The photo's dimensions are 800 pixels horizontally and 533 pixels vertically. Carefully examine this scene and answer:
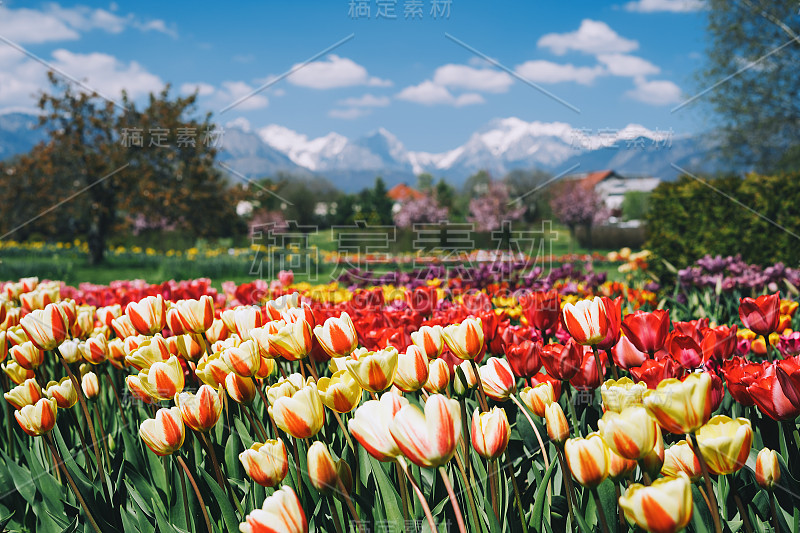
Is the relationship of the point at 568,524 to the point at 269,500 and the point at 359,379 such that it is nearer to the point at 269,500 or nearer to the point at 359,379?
the point at 359,379

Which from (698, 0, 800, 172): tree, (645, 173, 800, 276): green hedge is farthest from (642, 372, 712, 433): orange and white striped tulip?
(698, 0, 800, 172): tree

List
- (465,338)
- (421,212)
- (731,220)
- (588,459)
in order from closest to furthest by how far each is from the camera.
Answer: (588,459) → (465,338) → (731,220) → (421,212)

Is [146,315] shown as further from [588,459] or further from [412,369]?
[588,459]

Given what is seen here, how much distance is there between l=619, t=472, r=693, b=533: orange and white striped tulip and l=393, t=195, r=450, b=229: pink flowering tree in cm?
2824

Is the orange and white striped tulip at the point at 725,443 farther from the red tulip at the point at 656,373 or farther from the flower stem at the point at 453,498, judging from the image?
the flower stem at the point at 453,498

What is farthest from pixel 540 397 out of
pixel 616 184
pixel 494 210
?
pixel 616 184

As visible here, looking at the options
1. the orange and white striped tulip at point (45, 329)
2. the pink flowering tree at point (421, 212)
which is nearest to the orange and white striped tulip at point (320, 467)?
the orange and white striped tulip at point (45, 329)

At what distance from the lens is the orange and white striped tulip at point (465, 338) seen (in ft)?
3.86

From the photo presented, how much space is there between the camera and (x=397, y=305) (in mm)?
2627

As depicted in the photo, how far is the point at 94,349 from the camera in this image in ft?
5.41

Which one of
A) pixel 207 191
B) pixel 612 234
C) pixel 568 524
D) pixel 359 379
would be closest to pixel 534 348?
pixel 568 524

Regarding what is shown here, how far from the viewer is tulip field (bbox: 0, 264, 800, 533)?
0.84 metres

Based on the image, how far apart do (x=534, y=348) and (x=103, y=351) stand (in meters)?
1.28

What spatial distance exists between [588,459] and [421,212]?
29.2 metres
